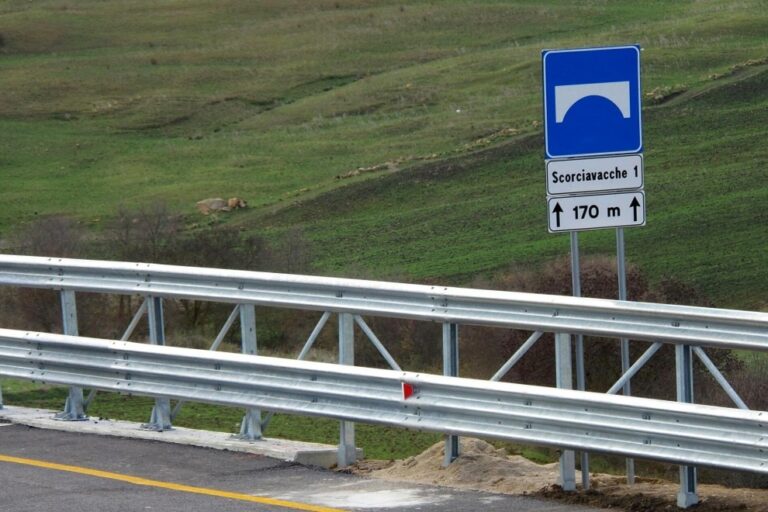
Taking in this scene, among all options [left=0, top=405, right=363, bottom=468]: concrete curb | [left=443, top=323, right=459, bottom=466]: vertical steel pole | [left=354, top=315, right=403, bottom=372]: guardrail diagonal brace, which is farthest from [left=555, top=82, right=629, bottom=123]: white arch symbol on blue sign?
[left=0, top=405, right=363, bottom=468]: concrete curb

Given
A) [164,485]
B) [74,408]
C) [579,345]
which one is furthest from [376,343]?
[74,408]

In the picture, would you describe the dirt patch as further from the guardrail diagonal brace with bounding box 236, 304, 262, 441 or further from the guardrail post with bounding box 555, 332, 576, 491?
the guardrail diagonal brace with bounding box 236, 304, 262, 441

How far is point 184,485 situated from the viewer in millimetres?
9391

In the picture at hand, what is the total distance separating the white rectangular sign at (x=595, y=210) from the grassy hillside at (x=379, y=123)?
25333mm

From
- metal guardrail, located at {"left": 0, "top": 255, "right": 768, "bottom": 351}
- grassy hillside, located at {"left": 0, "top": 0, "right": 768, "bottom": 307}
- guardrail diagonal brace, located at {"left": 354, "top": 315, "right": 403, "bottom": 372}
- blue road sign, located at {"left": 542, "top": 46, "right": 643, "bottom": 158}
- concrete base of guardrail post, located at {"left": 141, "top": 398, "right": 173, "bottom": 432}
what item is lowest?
concrete base of guardrail post, located at {"left": 141, "top": 398, "right": 173, "bottom": 432}

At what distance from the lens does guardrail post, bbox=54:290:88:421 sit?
11.4 m

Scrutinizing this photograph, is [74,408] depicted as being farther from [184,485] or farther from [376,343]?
[376,343]

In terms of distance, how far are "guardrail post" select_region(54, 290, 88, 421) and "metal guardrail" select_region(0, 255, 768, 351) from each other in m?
0.14

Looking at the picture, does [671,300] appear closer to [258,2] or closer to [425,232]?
[425,232]

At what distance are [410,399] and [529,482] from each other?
81 centimetres

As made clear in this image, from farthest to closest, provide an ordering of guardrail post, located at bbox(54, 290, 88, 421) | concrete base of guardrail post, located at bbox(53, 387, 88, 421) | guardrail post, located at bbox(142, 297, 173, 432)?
concrete base of guardrail post, located at bbox(53, 387, 88, 421)
guardrail post, located at bbox(54, 290, 88, 421)
guardrail post, located at bbox(142, 297, 173, 432)

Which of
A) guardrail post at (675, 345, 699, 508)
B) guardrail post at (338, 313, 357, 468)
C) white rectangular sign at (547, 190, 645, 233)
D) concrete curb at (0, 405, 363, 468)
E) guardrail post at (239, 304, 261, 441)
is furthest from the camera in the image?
guardrail post at (239, 304, 261, 441)

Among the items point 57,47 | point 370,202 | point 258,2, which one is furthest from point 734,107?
point 258,2

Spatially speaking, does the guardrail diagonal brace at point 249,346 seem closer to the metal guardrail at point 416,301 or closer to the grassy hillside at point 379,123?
the metal guardrail at point 416,301
